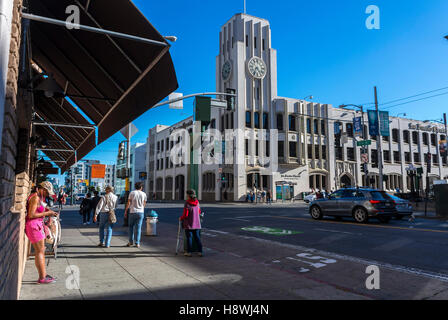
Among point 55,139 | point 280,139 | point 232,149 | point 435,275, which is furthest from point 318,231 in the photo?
point 280,139

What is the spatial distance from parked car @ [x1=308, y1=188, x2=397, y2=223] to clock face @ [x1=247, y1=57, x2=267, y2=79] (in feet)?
95.6

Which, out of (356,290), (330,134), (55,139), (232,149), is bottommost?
(356,290)

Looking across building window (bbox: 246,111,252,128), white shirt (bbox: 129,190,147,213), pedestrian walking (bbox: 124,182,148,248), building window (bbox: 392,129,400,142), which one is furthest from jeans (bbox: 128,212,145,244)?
building window (bbox: 392,129,400,142)

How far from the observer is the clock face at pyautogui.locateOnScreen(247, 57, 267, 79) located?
4192 cm

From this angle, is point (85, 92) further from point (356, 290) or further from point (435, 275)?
point (435, 275)

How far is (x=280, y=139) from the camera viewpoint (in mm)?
43125

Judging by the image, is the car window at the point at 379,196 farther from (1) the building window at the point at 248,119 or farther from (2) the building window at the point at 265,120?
(2) the building window at the point at 265,120

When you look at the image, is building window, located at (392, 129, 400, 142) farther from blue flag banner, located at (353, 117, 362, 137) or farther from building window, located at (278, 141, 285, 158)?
blue flag banner, located at (353, 117, 362, 137)

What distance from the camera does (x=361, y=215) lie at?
14555 millimetres

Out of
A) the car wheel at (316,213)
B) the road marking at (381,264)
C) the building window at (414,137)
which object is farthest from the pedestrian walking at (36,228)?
the building window at (414,137)

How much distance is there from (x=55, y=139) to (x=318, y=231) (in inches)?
386

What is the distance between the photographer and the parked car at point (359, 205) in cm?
1432

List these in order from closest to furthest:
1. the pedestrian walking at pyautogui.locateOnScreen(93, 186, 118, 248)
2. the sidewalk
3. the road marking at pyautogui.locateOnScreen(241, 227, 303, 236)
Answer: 1. the sidewalk
2. the pedestrian walking at pyautogui.locateOnScreen(93, 186, 118, 248)
3. the road marking at pyautogui.locateOnScreen(241, 227, 303, 236)

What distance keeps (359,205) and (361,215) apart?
1.54ft
